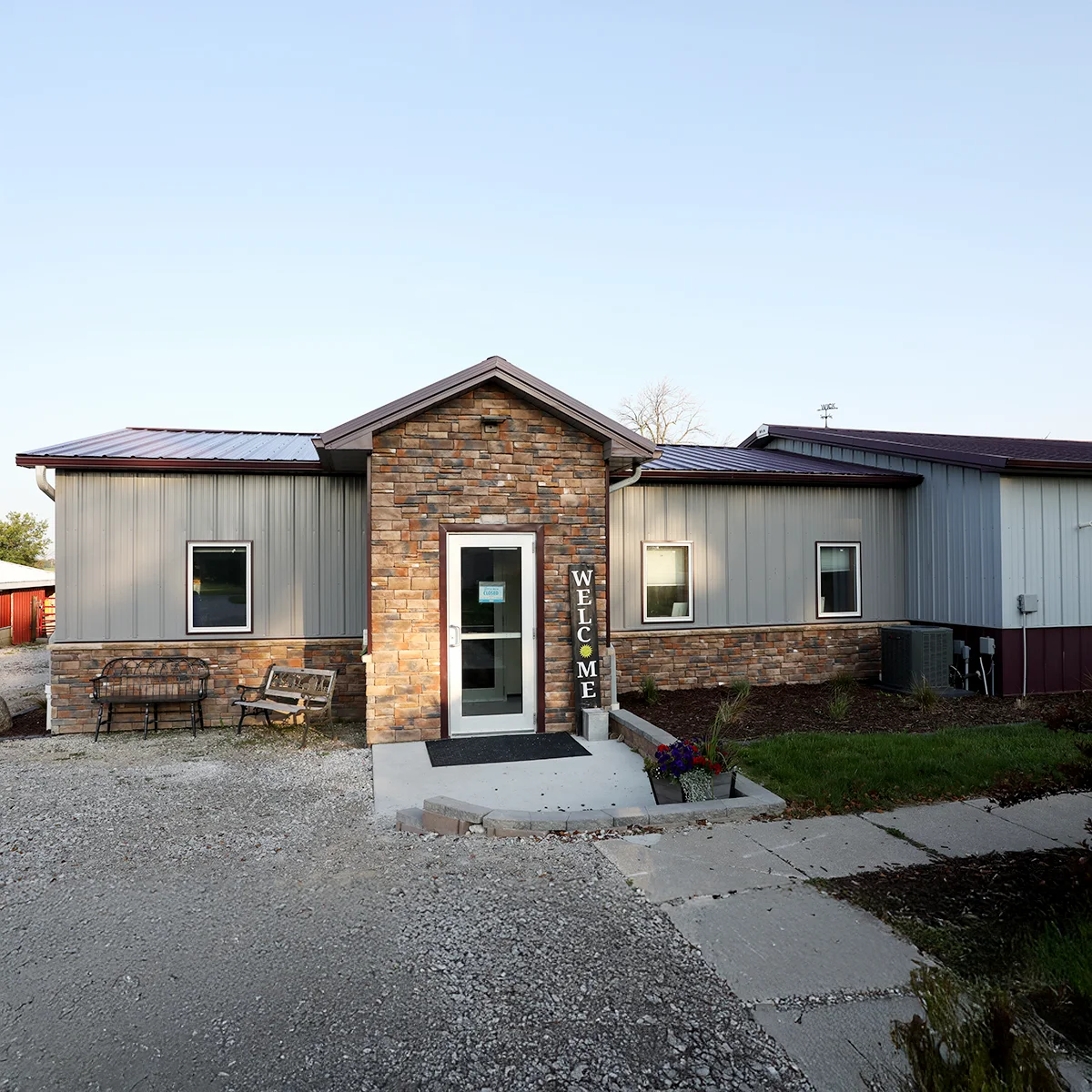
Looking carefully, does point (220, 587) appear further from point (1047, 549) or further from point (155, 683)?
point (1047, 549)

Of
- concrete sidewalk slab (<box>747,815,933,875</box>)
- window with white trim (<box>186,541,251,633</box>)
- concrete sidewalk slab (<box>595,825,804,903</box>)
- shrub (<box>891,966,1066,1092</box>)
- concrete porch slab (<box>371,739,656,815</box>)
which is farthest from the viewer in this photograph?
window with white trim (<box>186,541,251,633</box>)

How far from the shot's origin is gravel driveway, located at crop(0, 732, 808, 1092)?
2.99m

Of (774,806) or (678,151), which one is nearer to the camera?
(774,806)

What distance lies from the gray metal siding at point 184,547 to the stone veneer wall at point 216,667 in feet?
0.54

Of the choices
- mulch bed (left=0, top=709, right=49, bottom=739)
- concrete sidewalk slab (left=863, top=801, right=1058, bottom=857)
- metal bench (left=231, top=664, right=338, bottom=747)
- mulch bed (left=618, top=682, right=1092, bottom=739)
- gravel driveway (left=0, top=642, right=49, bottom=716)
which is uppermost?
metal bench (left=231, top=664, right=338, bottom=747)

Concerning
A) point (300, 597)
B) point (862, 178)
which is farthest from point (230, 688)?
point (862, 178)

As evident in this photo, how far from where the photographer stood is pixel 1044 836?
5355 mm

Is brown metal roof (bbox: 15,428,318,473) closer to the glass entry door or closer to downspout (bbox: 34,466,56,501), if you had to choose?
downspout (bbox: 34,466,56,501)

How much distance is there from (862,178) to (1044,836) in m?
11.0

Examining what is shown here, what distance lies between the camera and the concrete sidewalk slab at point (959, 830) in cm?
516

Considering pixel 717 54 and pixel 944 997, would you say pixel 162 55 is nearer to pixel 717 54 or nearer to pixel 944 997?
pixel 717 54

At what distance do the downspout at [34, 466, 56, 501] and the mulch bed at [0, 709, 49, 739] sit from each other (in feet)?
10.2

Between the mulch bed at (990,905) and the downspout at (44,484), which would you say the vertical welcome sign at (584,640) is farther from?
the downspout at (44,484)

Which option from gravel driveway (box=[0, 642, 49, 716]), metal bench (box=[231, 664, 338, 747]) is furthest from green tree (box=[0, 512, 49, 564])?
metal bench (box=[231, 664, 338, 747])
